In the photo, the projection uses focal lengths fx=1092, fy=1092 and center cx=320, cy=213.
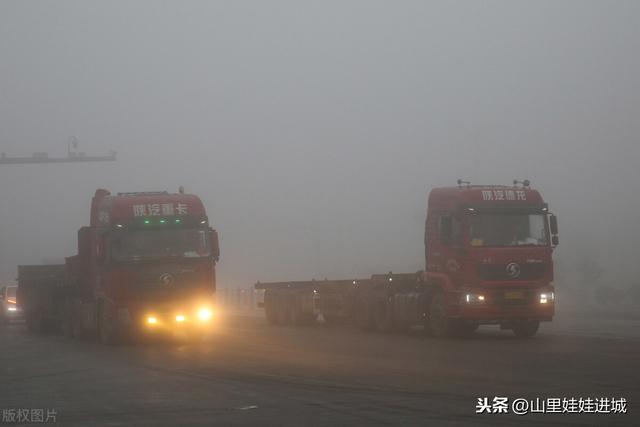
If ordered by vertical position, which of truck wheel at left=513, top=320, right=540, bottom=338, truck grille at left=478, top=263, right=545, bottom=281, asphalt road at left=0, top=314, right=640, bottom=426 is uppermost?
truck grille at left=478, top=263, right=545, bottom=281

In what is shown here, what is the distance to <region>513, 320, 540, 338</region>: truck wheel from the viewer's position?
88.2ft

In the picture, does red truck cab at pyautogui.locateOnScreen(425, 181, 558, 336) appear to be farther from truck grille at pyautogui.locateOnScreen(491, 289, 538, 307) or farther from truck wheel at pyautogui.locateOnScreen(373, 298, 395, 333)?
truck wheel at pyautogui.locateOnScreen(373, 298, 395, 333)

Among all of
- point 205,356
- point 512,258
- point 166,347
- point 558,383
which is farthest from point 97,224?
point 558,383

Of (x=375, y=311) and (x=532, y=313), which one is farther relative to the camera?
(x=375, y=311)

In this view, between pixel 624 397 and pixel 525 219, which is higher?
pixel 525 219

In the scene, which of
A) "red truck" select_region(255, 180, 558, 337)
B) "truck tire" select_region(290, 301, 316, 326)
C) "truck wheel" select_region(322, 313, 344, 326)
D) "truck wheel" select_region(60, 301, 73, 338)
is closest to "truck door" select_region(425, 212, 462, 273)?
"red truck" select_region(255, 180, 558, 337)

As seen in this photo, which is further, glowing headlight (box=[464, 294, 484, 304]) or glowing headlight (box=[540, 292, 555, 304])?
glowing headlight (box=[540, 292, 555, 304])

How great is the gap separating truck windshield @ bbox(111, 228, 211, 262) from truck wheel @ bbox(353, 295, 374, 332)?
5791mm

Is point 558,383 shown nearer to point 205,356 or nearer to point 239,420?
point 239,420

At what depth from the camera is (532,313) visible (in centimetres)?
A: 2564

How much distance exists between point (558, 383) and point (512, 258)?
10564 mm

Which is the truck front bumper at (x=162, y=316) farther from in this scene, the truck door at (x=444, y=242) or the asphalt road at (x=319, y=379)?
the truck door at (x=444, y=242)

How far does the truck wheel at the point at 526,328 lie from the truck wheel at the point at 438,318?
191 centimetres

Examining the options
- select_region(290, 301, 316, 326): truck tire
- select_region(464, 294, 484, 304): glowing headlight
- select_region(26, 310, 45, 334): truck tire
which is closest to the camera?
select_region(464, 294, 484, 304): glowing headlight
